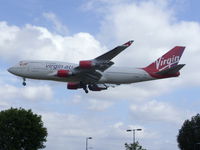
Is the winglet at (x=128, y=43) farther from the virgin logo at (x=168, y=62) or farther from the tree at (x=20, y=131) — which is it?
the tree at (x=20, y=131)

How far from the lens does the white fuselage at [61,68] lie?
7469 cm

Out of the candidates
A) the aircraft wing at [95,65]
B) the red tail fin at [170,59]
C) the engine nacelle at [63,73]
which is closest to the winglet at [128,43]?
the aircraft wing at [95,65]

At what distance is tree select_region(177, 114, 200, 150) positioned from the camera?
136 m

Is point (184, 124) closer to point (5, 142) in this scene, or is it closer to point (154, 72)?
point (5, 142)

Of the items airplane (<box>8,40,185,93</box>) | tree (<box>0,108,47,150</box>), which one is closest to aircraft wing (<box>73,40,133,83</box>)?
airplane (<box>8,40,185,93</box>)

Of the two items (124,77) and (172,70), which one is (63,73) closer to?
(124,77)

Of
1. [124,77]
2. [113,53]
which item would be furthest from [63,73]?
[124,77]

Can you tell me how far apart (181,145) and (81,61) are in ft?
239

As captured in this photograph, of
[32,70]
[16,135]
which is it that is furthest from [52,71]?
[16,135]

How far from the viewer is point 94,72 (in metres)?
76.2

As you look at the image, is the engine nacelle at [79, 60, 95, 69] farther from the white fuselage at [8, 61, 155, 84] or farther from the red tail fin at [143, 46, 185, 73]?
the red tail fin at [143, 46, 185, 73]

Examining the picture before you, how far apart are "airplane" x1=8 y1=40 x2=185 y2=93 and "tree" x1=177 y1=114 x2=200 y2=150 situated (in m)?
58.0

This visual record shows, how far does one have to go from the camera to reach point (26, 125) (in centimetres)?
11162

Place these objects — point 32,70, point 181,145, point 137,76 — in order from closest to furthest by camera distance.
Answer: point 32,70 → point 137,76 → point 181,145
